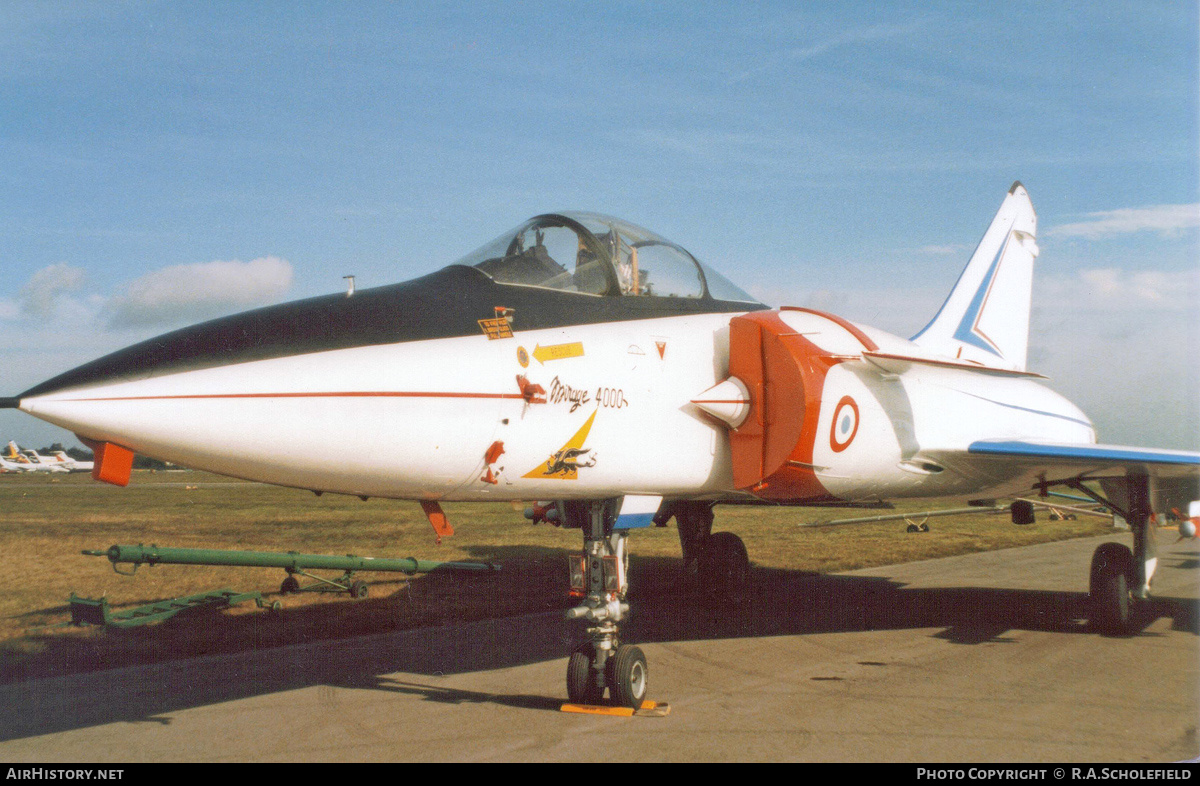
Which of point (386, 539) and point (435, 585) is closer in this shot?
point (435, 585)

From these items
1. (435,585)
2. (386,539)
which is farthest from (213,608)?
(386,539)

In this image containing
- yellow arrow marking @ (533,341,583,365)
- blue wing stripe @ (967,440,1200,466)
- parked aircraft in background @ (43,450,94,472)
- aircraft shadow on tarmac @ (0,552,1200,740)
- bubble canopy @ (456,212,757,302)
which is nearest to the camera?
yellow arrow marking @ (533,341,583,365)

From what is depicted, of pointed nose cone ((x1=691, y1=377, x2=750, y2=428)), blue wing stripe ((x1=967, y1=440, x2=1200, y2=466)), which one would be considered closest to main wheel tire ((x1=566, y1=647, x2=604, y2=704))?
pointed nose cone ((x1=691, y1=377, x2=750, y2=428))

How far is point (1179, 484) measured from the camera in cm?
923

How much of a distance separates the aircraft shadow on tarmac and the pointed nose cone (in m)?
2.23

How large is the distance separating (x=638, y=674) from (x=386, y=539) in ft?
45.5

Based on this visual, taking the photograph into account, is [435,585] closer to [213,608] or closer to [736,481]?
[213,608]

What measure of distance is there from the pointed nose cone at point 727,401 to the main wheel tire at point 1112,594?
5.36m

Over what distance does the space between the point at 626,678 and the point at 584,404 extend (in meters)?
1.85

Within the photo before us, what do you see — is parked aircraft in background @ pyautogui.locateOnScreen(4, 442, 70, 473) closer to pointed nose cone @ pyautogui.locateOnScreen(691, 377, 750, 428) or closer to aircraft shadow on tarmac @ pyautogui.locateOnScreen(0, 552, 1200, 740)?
aircraft shadow on tarmac @ pyautogui.locateOnScreen(0, 552, 1200, 740)

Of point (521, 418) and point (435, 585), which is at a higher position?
point (521, 418)

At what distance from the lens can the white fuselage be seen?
369cm

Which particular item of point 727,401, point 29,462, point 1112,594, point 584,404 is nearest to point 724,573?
point 1112,594

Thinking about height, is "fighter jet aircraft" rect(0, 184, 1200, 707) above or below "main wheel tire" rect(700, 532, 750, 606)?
above
